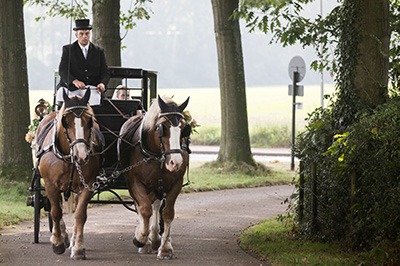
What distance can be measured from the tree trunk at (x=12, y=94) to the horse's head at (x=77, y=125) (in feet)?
22.2

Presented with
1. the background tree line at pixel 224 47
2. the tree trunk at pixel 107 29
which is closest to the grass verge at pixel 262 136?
the background tree line at pixel 224 47

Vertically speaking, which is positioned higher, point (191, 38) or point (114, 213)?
point (191, 38)

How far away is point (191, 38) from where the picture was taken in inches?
3095

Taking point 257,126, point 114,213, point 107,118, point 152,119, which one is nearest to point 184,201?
point 114,213

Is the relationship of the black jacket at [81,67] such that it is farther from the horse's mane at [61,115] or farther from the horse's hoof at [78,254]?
the horse's hoof at [78,254]

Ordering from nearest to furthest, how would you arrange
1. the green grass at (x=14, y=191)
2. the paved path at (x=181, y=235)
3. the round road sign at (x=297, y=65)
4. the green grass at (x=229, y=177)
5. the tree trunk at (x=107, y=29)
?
the paved path at (x=181, y=235), the green grass at (x=14, y=191), the tree trunk at (x=107, y=29), the green grass at (x=229, y=177), the round road sign at (x=297, y=65)

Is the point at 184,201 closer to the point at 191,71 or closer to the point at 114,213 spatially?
the point at 114,213

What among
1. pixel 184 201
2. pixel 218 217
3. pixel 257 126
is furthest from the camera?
pixel 257 126

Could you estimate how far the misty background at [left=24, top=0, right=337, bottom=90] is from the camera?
73438mm

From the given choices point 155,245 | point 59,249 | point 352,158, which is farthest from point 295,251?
point 59,249

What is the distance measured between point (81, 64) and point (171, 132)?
7.67 ft

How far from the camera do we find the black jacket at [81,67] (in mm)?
10203

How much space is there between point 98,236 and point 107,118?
6.26ft

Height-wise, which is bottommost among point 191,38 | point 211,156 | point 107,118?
point 211,156
